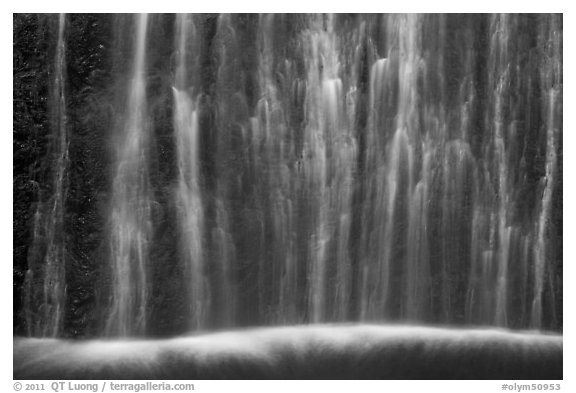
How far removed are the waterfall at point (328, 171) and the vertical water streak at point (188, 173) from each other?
0.02m

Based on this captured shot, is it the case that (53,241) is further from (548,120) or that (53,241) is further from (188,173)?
(548,120)

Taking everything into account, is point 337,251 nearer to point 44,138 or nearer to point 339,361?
point 339,361

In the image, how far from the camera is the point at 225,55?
9.08m

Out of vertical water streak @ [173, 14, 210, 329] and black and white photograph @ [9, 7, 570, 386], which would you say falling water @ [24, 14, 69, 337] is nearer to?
black and white photograph @ [9, 7, 570, 386]

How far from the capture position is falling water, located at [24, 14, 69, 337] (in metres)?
8.88

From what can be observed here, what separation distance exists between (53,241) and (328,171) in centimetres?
351

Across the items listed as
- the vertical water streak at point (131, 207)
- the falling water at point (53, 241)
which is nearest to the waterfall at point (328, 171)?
the vertical water streak at point (131, 207)

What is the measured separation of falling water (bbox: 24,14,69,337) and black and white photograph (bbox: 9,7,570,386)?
0.02 meters

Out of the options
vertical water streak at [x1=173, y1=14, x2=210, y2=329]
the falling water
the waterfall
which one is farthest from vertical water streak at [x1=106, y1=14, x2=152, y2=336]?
the falling water

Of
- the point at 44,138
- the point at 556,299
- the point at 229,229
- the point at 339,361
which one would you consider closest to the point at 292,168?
the point at 229,229

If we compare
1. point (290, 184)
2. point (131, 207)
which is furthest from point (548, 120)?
point (131, 207)

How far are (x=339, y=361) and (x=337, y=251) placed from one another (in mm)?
1359

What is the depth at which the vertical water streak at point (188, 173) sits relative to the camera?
9.02m

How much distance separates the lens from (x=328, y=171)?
363 inches
